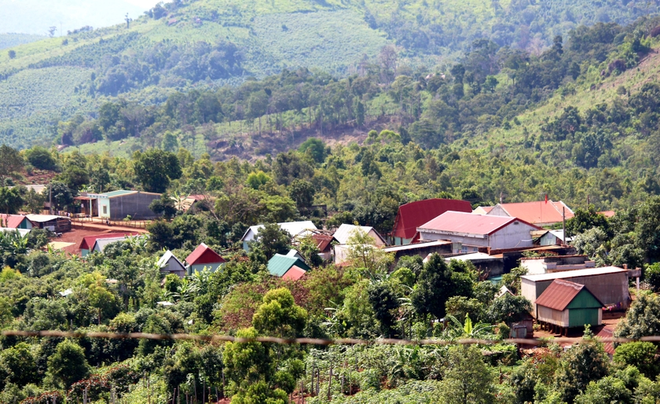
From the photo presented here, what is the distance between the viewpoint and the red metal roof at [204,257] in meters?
36.5

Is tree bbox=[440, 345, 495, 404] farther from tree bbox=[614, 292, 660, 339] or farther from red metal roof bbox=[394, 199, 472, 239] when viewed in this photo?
red metal roof bbox=[394, 199, 472, 239]

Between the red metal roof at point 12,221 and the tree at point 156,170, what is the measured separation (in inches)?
329

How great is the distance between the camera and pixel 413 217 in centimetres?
3988

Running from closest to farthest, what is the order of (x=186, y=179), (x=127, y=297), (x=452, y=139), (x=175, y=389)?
1. (x=175, y=389)
2. (x=127, y=297)
3. (x=186, y=179)
4. (x=452, y=139)

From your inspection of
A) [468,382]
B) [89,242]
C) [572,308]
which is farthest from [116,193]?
[468,382]

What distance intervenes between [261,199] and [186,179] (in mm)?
14817

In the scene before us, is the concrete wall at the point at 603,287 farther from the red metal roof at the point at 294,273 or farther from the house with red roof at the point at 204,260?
the house with red roof at the point at 204,260

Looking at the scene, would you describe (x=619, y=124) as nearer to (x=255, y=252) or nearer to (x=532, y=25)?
(x=255, y=252)

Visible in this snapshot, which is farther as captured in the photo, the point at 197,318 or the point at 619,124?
the point at 619,124

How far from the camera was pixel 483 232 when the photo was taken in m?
32.8

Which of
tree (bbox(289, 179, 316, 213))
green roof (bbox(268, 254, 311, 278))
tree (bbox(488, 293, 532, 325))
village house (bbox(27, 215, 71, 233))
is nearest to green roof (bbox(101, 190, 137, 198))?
village house (bbox(27, 215, 71, 233))

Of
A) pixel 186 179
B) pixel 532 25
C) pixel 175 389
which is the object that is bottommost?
pixel 175 389

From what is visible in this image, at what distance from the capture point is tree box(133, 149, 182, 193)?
52781 mm

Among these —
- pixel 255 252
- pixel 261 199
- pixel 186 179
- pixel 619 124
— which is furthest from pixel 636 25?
pixel 255 252
